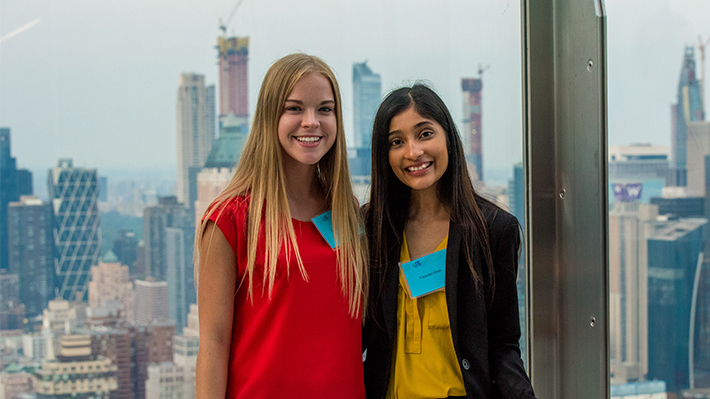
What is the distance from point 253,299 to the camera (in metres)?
1.39

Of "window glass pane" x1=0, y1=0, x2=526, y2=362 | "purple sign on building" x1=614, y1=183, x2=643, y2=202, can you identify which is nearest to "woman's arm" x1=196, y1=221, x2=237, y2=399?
"window glass pane" x1=0, y1=0, x2=526, y2=362

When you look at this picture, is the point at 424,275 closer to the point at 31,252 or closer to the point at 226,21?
the point at 226,21

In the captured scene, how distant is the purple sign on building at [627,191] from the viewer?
6.20 feet

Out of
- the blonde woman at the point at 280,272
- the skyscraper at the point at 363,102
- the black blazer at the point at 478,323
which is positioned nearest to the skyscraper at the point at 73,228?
the skyscraper at the point at 363,102

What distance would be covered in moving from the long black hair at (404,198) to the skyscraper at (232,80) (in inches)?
47.0

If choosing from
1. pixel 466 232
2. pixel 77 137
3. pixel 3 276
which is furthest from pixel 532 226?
pixel 3 276

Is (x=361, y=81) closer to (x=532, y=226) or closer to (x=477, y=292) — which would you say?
(x=532, y=226)

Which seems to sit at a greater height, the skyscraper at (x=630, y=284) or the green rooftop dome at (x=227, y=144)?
the green rooftop dome at (x=227, y=144)

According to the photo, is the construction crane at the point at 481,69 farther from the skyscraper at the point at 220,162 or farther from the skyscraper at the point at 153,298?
the skyscraper at the point at 153,298

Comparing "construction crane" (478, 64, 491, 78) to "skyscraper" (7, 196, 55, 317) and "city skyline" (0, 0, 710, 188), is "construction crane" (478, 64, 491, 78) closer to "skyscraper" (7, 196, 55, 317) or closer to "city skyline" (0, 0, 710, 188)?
"city skyline" (0, 0, 710, 188)

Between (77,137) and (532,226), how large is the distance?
2085mm

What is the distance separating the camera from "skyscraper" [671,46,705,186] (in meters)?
1.78

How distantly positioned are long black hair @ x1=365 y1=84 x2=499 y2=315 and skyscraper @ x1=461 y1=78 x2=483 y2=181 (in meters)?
Answer: 0.88

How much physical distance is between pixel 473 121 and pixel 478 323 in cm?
124
